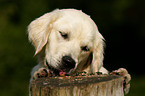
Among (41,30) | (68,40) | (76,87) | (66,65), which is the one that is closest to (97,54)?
(68,40)

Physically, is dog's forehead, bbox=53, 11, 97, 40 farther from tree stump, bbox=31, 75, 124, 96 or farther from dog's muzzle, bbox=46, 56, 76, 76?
tree stump, bbox=31, 75, 124, 96

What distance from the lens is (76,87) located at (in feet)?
9.62

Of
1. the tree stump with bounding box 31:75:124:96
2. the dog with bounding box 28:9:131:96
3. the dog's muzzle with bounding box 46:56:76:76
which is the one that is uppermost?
the dog with bounding box 28:9:131:96

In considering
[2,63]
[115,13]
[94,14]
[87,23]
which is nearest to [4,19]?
[2,63]

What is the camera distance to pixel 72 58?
440 cm

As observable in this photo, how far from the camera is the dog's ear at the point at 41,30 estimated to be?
15.5ft

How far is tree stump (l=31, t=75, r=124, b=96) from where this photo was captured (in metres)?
2.91

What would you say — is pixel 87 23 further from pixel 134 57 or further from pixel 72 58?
pixel 134 57

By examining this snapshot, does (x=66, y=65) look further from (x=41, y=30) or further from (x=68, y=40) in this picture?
(x=41, y=30)

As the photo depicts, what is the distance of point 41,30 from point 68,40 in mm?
570

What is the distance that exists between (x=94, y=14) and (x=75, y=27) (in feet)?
24.7

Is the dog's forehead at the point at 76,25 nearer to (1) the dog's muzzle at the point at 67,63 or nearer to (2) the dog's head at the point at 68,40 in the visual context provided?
(2) the dog's head at the point at 68,40

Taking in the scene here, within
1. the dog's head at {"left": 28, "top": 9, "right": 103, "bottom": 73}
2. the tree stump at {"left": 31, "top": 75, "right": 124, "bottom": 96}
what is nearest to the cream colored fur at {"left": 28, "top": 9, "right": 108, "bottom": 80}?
the dog's head at {"left": 28, "top": 9, "right": 103, "bottom": 73}

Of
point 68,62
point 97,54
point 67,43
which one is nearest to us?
point 68,62
